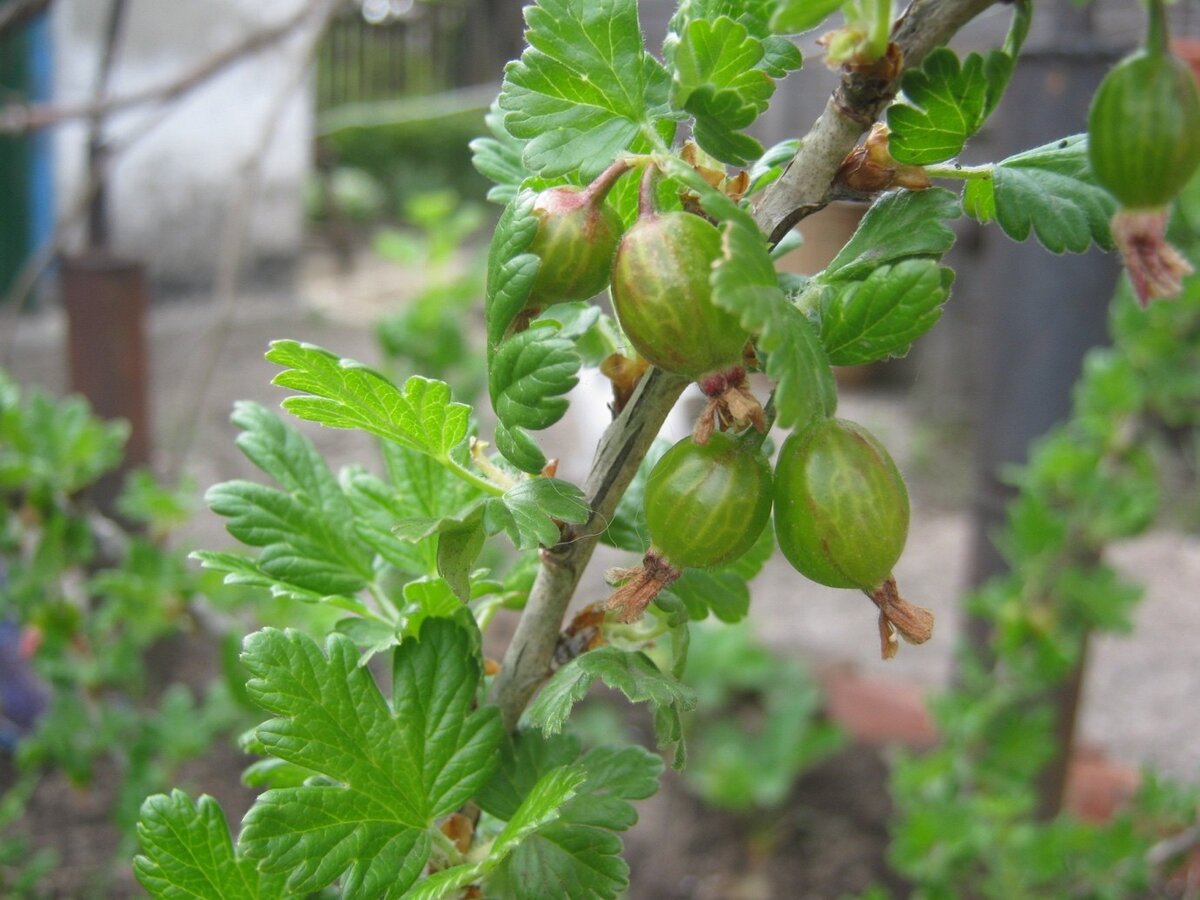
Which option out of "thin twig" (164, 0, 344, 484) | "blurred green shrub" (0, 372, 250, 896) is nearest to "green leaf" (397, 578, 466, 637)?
"blurred green shrub" (0, 372, 250, 896)

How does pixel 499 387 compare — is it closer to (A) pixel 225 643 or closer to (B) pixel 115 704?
(A) pixel 225 643

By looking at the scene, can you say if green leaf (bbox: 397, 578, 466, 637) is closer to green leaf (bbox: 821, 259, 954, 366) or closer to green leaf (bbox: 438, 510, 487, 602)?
green leaf (bbox: 438, 510, 487, 602)

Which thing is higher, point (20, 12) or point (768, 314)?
point (20, 12)

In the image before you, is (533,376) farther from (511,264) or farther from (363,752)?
(363,752)

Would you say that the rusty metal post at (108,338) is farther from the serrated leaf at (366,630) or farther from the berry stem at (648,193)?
the berry stem at (648,193)

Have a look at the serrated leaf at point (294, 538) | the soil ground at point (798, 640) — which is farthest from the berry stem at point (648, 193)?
the soil ground at point (798, 640)

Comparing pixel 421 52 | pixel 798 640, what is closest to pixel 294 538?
pixel 798 640
